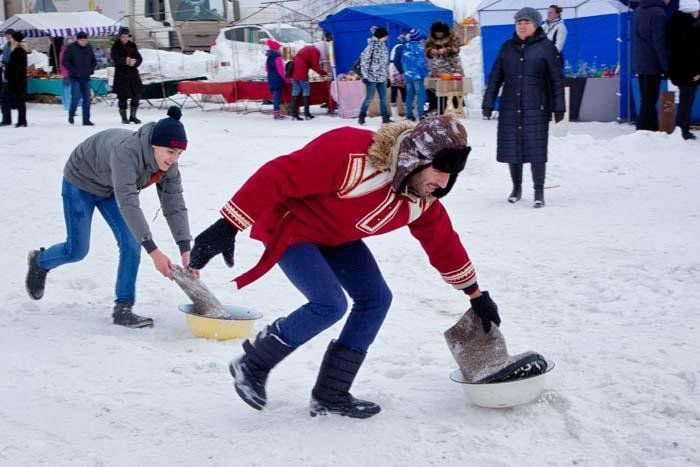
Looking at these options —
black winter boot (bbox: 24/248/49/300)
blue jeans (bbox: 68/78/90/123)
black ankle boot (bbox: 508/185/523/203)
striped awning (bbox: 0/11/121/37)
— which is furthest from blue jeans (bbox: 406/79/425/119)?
striped awning (bbox: 0/11/121/37)

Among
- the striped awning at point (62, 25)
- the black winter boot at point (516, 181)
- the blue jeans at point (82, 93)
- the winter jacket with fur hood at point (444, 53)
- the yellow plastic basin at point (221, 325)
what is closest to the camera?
the yellow plastic basin at point (221, 325)

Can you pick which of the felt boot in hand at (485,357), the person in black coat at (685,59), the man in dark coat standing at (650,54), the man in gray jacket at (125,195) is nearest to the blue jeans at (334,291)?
the felt boot in hand at (485,357)

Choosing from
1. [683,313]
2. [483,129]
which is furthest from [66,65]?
[683,313]

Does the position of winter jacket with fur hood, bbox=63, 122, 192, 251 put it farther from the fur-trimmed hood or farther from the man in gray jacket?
the fur-trimmed hood

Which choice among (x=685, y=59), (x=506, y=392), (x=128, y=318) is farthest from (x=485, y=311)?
(x=685, y=59)

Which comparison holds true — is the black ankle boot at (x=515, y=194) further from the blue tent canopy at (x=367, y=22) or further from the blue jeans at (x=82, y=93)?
the blue jeans at (x=82, y=93)

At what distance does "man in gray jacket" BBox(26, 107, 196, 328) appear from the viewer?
15.2ft

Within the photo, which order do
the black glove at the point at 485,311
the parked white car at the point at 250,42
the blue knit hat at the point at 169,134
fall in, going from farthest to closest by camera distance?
the parked white car at the point at 250,42
the blue knit hat at the point at 169,134
the black glove at the point at 485,311

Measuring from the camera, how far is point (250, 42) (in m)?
25.8

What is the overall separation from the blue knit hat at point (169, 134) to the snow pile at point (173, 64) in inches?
861

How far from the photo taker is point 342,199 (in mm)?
3461

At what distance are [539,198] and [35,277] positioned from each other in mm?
4665

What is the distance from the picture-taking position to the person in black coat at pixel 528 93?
8.23 m

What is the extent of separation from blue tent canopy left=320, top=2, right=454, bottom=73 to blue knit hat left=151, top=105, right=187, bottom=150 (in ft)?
44.5
